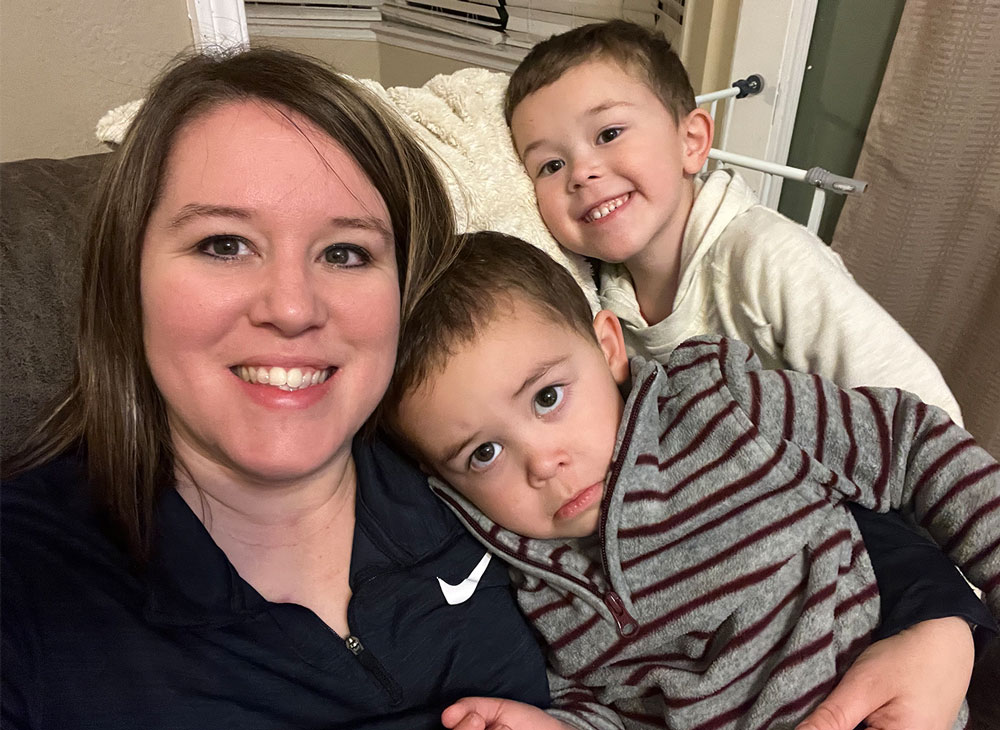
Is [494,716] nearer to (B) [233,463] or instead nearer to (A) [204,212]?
(B) [233,463]

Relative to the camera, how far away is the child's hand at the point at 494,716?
80cm

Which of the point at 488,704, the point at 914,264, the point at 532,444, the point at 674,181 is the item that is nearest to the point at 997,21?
the point at 914,264

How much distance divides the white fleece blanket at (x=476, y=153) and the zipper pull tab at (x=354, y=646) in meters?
0.65

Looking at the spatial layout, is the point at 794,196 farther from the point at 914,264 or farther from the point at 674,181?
the point at 674,181

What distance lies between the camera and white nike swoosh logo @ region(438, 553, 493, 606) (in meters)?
0.89

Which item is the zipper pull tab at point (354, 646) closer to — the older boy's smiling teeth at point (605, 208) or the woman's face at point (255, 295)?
the woman's face at point (255, 295)

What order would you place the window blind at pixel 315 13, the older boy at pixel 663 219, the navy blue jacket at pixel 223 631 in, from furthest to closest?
the window blind at pixel 315 13 → the older boy at pixel 663 219 → the navy blue jacket at pixel 223 631

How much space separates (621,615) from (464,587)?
20 centimetres

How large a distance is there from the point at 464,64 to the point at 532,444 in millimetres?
2373

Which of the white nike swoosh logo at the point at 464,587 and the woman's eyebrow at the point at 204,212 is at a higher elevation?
the woman's eyebrow at the point at 204,212

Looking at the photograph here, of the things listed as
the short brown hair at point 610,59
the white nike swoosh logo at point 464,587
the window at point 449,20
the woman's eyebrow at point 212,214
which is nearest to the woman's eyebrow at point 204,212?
the woman's eyebrow at point 212,214

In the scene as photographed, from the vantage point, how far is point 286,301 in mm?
713

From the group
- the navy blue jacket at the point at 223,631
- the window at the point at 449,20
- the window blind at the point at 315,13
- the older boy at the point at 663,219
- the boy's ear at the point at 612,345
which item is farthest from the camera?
the window blind at the point at 315,13

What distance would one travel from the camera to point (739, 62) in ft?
6.42
